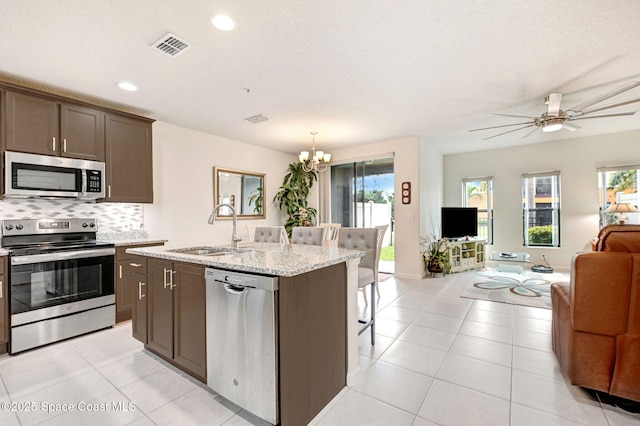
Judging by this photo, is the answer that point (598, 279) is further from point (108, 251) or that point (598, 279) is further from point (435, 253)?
point (108, 251)

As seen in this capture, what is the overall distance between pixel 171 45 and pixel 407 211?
431 centimetres

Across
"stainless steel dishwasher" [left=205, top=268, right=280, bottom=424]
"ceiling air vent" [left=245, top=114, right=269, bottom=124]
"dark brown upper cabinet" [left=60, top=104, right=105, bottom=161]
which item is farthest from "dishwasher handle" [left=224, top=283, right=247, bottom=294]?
"ceiling air vent" [left=245, top=114, right=269, bottom=124]

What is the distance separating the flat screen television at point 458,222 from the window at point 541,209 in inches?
47.1

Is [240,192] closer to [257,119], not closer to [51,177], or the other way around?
[257,119]

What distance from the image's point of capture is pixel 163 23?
200 cm

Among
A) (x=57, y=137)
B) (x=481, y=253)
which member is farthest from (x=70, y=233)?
(x=481, y=253)

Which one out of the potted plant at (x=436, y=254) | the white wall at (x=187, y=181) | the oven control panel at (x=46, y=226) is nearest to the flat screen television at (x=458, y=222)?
the potted plant at (x=436, y=254)

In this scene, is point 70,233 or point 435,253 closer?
point 70,233

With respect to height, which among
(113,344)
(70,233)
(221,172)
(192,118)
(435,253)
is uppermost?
(192,118)

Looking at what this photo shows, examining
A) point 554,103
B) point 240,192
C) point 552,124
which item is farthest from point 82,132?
point 552,124

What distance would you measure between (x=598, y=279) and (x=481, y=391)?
3.41ft

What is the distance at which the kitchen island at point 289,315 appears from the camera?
59.1 inches

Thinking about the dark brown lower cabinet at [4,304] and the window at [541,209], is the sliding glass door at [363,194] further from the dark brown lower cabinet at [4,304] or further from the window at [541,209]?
the dark brown lower cabinet at [4,304]

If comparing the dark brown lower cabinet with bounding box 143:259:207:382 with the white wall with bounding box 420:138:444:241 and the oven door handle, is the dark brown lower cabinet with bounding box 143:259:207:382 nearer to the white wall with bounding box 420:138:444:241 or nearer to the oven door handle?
the oven door handle
